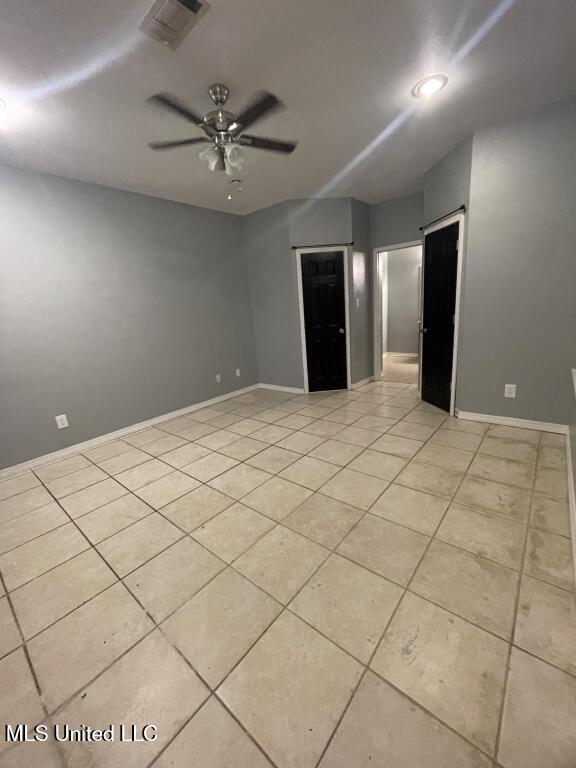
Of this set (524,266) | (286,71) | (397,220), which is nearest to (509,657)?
(524,266)

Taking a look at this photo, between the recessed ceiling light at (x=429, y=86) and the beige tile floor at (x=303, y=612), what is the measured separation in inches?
108

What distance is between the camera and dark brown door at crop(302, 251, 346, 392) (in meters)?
4.36

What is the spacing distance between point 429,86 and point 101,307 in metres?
3.51

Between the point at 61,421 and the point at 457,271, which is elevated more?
the point at 457,271

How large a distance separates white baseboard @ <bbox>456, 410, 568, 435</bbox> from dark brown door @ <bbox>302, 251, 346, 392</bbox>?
1.88m

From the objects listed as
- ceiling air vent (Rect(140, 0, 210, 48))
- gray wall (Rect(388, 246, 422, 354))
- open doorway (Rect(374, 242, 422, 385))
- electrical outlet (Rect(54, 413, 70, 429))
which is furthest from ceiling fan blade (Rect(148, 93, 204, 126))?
gray wall (Rect(388, 246, 422, 354))

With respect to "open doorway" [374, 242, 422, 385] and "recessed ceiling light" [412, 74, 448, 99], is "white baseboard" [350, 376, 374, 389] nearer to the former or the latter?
"open doorway" [374, 242, 422, 385]

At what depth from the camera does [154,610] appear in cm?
141

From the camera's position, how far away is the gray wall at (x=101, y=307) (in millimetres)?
2770

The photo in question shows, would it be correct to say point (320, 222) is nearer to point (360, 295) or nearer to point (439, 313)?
point (360, 295)

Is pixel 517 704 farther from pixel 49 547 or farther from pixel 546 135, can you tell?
pixel 546 135

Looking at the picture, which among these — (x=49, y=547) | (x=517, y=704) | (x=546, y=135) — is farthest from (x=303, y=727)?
(x=546, y=135)

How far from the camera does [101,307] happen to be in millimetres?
3287

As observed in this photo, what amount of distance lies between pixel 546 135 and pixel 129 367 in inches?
180
